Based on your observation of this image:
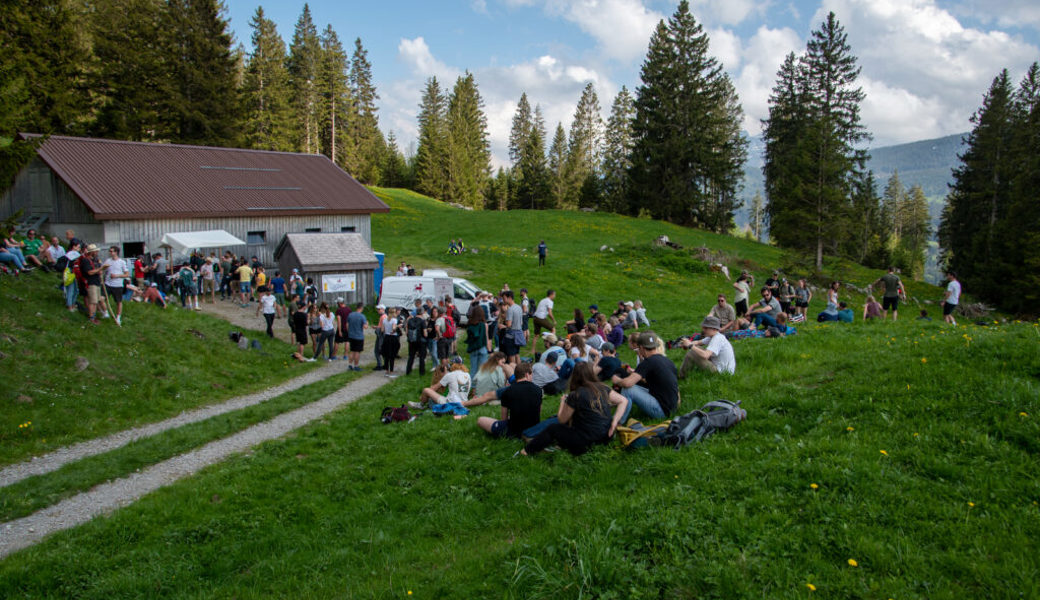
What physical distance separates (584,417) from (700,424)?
4.71 ft

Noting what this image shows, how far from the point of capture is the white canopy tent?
2388cm

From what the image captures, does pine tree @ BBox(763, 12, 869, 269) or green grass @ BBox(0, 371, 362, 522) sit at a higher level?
pine tree @ BBox(763, 12, 869, 269)

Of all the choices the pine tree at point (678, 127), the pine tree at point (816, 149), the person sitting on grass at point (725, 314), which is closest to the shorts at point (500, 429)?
the person sitting on grass at point (725, 314)

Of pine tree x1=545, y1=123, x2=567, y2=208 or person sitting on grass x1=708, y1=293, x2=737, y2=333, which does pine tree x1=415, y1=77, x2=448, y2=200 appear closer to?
pine tree x1=545, y1=123, x2=567, y2=208

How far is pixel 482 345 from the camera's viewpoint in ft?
51.0

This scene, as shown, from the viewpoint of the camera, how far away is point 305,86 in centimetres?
6244

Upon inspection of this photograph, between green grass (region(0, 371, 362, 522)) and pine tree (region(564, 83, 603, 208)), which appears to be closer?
green grass (region(0, 371, 362, 522))

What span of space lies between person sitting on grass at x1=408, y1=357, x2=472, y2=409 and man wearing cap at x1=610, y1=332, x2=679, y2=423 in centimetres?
410

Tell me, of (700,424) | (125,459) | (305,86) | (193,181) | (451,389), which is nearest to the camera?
(700,424)

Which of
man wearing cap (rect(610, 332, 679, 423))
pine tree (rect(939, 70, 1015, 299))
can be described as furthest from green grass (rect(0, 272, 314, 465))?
pine tree (rect(939, 70, 1015, 299))

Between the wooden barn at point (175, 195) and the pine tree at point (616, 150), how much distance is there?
34.8 m

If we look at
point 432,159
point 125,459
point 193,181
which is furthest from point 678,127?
point 125,459

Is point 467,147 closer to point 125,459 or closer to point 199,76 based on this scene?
point 199,76

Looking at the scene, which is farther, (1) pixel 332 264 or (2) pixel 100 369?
(1) pixel 332 264
